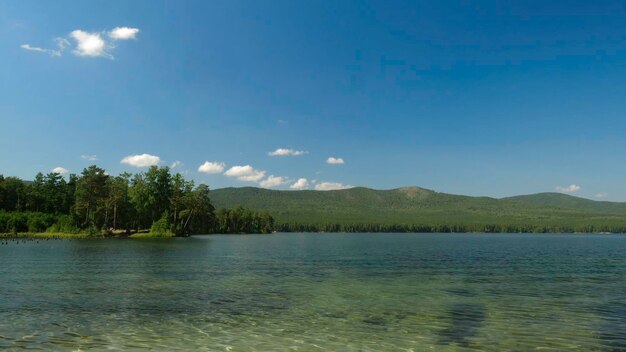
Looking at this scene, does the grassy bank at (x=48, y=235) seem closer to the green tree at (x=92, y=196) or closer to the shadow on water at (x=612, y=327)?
the green tree at (x=92, y=196)

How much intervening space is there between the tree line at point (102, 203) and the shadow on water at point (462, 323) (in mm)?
124934

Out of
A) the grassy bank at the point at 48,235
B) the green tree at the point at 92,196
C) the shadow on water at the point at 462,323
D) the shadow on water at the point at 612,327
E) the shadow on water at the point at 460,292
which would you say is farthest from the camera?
the green tree at the point at 92,196

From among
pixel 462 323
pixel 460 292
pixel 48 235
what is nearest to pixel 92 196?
pixel 48 235

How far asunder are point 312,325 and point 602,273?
41792 mm

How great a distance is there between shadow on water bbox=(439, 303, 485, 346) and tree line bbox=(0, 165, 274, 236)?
125 meters

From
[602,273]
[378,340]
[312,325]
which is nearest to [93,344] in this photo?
[312,325]

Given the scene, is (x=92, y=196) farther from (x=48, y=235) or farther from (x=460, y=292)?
(x=460, y=292)

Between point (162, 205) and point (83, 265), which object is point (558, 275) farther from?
point (162, 205)

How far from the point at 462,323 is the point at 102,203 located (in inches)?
5232

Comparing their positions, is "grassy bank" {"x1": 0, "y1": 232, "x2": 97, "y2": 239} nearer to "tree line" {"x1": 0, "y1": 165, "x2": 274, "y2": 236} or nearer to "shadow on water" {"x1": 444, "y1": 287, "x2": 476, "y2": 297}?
"tree line" {"x1": 0, "y1": 165, "x2": 274, "y2": 236}

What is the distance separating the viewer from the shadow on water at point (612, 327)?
1755 centimetres

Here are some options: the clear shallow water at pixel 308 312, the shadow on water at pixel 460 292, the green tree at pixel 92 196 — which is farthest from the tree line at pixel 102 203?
the shadow on water at pixel 460 292

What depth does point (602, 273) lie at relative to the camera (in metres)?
48.0

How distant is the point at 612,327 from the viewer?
20.7m
